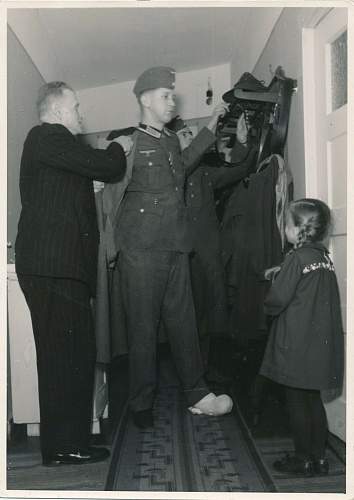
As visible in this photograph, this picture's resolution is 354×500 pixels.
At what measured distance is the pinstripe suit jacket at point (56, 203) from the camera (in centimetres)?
177

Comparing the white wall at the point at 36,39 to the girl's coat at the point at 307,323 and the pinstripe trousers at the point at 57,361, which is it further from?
the girl's coat at the point at 307,323

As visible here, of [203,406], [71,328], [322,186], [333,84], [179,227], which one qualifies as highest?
[333,84]

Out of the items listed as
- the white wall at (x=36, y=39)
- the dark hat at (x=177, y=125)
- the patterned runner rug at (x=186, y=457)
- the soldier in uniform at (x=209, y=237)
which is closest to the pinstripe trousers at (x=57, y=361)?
the patterned runner rug at (x=186, y=457)

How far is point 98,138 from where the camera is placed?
162 inches

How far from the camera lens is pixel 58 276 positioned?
1.77 meters

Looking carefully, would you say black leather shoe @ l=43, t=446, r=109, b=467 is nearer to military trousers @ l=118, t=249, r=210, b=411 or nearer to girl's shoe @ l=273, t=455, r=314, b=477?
military trousers @ l=118, t=249, r=210, b=411

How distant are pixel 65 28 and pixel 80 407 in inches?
80.8

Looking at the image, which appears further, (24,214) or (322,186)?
(322,186)

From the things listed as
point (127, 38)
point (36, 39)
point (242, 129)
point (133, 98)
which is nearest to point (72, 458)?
point (242, 129)

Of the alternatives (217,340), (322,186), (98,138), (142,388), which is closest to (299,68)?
(322,186)

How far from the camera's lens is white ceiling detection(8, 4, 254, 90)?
9.39 ft

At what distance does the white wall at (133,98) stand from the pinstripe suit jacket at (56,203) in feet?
6.89

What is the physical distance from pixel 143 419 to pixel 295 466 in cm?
69

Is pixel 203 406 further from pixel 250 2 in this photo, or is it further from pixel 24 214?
pixel 250 2
